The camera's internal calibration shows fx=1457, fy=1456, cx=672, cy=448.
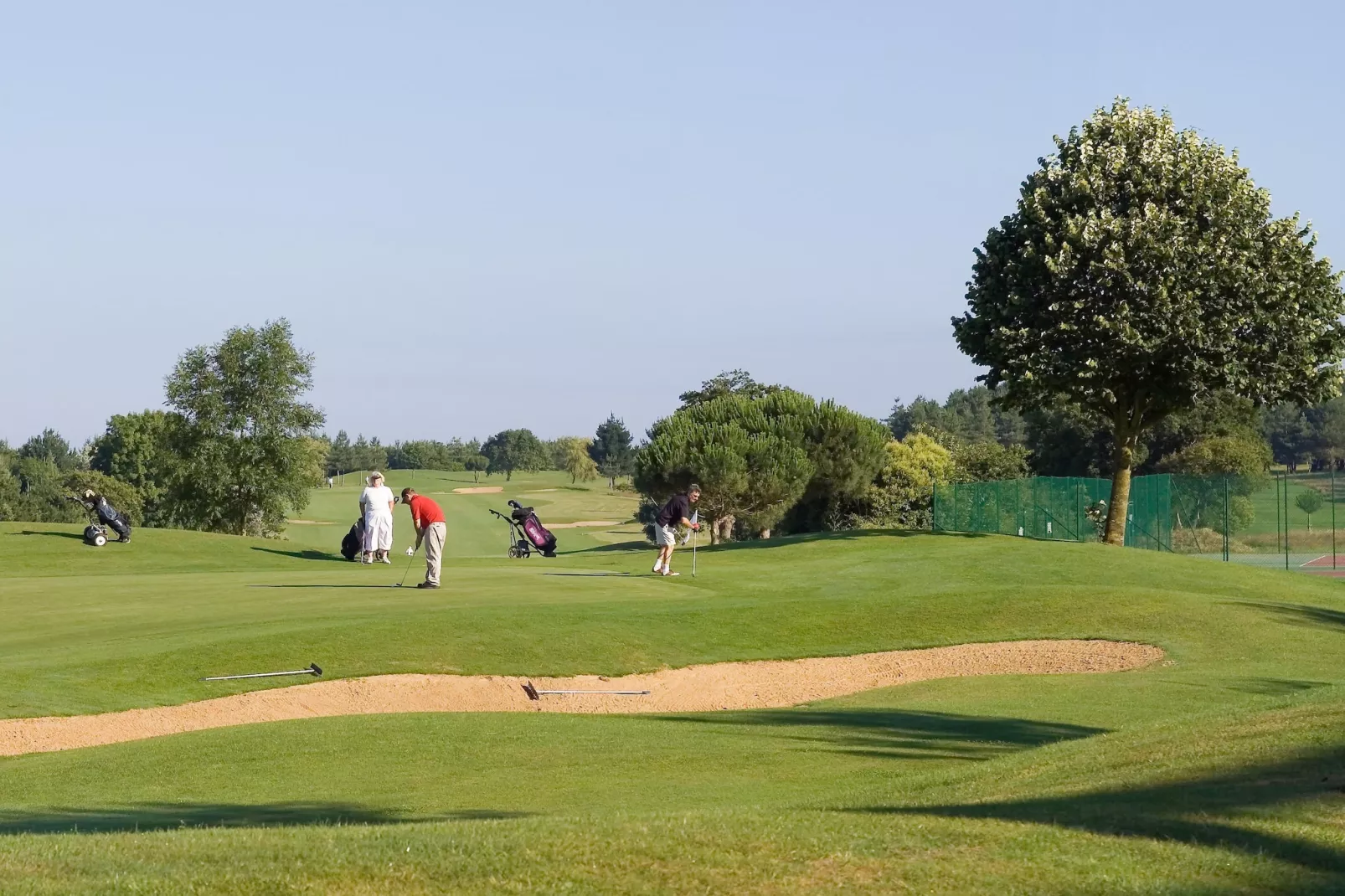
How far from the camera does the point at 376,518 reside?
3494 centimetres

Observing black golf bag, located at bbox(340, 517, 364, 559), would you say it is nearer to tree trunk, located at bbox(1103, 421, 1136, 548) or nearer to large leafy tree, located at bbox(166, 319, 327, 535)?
tree trunk, located at bbox(1103, 421, 1136, 548)

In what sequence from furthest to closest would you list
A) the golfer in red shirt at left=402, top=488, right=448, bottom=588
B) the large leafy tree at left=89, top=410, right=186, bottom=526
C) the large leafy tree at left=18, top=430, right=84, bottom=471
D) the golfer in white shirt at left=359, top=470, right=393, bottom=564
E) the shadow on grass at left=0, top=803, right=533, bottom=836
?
1. the large leafy tree at left=18, top=430, right=84, bottom=471
2. the large leafy tree at left=89, top=410, right=186, bottom=526
3. the golfer in white shirt at left=359, top=470, right=393, bottom=564
4. the golfer in red shirt at left=402, top=488, right=448, bottom=588
5. the shadow on grass at left=0, top=803, right=533, bottom=836

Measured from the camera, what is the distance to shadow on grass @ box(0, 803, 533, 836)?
1151cm

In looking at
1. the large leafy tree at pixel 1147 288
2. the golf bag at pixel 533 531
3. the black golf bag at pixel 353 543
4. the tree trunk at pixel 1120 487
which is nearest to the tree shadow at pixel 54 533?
the black golf bag at pixel 353 543

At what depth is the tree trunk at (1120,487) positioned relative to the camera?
4294cm

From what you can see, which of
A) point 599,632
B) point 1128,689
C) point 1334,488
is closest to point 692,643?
point 599,632

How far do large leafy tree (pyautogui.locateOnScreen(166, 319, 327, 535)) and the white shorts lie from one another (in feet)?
112

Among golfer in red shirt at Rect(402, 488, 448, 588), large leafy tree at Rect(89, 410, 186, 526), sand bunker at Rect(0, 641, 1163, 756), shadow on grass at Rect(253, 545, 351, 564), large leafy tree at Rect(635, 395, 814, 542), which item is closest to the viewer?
sand bunker at Rect(0, 641, 1163, 756)

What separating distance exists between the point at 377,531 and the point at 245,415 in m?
36.0

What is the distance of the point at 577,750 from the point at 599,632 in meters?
8.19

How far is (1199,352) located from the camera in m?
39.8

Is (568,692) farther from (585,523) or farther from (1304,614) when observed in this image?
(585,523)

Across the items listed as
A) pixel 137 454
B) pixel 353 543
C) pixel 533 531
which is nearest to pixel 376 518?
pixel 353 543

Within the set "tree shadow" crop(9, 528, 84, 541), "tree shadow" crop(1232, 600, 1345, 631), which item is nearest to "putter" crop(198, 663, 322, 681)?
"tree shadow" crop(1232, 600, 1345, 631)
